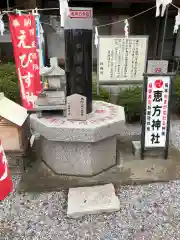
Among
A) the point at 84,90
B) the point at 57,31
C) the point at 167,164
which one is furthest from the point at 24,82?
the point at 57,31

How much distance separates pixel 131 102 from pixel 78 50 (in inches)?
117

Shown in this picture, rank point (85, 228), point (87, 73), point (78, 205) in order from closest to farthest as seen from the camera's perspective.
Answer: point (85, 228) → point (78, 205) → point (87, 73)

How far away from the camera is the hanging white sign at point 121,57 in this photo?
6.86 metres

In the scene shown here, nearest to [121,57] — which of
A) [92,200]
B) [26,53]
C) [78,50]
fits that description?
[26,53]

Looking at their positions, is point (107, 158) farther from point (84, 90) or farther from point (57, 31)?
point (57, 31)

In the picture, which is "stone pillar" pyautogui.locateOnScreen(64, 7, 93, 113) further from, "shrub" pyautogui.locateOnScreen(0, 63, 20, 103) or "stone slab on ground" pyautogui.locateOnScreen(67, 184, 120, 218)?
"shrub" pyautogui.locateOnScreen(0, 63, 20, 103)

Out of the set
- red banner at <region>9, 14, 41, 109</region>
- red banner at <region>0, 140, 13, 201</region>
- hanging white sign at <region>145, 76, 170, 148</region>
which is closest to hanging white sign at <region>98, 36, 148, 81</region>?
red banner at <region>9, 14, 41, 109</region>

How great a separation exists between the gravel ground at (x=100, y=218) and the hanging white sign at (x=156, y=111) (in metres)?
0.98

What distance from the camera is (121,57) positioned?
697 centimetres

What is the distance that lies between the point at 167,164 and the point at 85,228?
2.16 meters

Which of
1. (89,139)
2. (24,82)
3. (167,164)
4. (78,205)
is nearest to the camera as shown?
(78,205)

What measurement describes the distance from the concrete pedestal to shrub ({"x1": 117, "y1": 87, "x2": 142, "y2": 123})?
2.10 meters

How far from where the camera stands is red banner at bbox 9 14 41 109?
17.0 ft

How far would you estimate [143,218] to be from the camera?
318 centimetres
